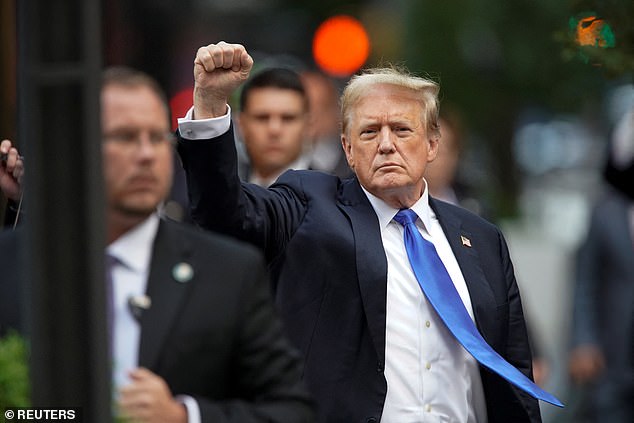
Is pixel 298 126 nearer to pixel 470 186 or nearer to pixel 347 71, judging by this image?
pixel 470 186

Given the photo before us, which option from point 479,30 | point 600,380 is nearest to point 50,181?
point 600,380

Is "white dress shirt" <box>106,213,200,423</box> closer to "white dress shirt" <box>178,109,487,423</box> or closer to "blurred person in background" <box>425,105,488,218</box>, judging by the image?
"white dress shirt" <box>178,109,487,423</box>

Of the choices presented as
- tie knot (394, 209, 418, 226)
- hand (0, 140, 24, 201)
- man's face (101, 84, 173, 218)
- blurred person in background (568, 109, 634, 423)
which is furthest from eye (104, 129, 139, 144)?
blurred person in background (568, 109, 634, 423)

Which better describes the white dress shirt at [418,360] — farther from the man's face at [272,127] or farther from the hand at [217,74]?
the man's face at [272,127]

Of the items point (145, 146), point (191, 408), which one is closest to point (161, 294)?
point (191, 408)

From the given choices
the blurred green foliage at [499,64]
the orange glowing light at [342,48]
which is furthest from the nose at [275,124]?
the orange glowing light at [342,48]

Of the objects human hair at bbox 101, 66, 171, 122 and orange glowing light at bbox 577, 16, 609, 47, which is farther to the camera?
orange glowing light at bbox 577, 16, 609, 47

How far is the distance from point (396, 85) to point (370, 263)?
660 mm

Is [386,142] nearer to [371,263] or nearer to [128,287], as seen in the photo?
[371,263]

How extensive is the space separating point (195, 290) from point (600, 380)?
20.5 feet

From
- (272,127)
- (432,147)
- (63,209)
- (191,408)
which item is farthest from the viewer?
(272,127)

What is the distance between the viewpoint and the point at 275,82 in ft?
27.7

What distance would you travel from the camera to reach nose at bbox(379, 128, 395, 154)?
18.1 feet

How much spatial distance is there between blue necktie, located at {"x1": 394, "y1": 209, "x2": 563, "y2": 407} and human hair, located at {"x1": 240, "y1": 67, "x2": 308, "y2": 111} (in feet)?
9.68
